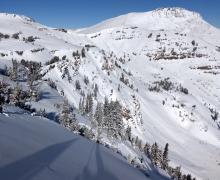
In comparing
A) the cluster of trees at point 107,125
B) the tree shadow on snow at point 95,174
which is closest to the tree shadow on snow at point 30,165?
the tree shadow on snow at point 95,174

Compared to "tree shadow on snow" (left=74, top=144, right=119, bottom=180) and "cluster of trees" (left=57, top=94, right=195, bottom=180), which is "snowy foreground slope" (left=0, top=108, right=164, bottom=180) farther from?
"cluster of trees" (left=57, top=94, right=195, bottom=180)

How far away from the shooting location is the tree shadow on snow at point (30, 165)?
25984 mm

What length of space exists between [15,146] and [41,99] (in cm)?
10279

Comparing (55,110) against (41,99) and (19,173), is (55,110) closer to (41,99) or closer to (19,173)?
(41,99)

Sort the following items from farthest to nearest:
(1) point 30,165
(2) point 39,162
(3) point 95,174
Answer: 1. (3) point 95,174
2. (2) point 39,162
3. (1) point 30,165

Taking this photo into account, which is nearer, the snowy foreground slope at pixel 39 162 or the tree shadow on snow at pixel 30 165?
the tree shadow on snow at pixel 30 165

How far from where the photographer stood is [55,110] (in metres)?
125

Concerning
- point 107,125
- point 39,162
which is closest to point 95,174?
point 39,162

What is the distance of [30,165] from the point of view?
30.1 metres

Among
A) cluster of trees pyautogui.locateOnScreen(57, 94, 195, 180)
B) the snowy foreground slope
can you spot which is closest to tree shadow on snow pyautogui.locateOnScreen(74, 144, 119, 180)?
the snowy foreground slope

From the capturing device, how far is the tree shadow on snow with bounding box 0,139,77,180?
85.3 feet

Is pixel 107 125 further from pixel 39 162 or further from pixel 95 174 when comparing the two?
pixel 39 162

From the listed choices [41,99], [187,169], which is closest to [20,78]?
[41,99]

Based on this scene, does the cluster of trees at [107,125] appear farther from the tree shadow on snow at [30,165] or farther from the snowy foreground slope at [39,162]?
the tree shadow on snow at [30,165]
